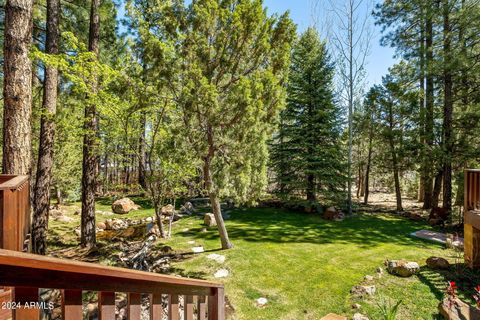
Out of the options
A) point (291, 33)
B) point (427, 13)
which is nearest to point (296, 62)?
point (427, 13)

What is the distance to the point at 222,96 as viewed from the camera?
504 cm

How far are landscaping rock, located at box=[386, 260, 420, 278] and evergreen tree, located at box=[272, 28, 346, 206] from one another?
18.5 feet

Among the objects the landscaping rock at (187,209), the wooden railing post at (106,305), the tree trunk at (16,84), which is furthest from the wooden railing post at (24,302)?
the landscaping rock at (187,209)

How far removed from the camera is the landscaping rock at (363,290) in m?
4.03

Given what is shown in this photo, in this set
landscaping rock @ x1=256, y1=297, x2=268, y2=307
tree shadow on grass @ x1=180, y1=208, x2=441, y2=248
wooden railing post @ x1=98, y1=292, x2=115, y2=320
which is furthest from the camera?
tree shadow on grass @ x1=180, y1=208, x2=441, y2=248

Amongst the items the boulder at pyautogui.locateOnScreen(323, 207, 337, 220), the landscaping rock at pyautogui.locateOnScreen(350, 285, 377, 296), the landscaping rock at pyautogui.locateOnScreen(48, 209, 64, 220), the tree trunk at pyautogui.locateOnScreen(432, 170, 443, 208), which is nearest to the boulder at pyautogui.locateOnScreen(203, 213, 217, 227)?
the boulder at pyautogui.locateOnScreen(323, 207, 337, 220)

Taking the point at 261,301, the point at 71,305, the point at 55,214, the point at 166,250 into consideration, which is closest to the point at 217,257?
the point at 166,250

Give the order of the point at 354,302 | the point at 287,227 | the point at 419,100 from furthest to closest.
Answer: the point at 419,100
the point at 287,227
the point at 354,302

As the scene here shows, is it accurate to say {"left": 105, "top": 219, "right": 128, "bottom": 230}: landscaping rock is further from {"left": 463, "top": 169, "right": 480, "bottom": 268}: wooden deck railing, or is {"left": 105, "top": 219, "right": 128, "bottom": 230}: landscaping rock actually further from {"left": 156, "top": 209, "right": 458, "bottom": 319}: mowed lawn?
{"left": 463, "top": 169, "right": 480, "bottom": 268}: wooden deck railing

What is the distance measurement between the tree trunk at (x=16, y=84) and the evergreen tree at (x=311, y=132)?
8616 mm

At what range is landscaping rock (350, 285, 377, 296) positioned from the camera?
4.03 meters

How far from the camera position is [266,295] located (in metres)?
4.12

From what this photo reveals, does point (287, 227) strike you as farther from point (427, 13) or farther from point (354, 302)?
point (427, 13)

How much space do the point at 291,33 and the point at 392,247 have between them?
5170mm
